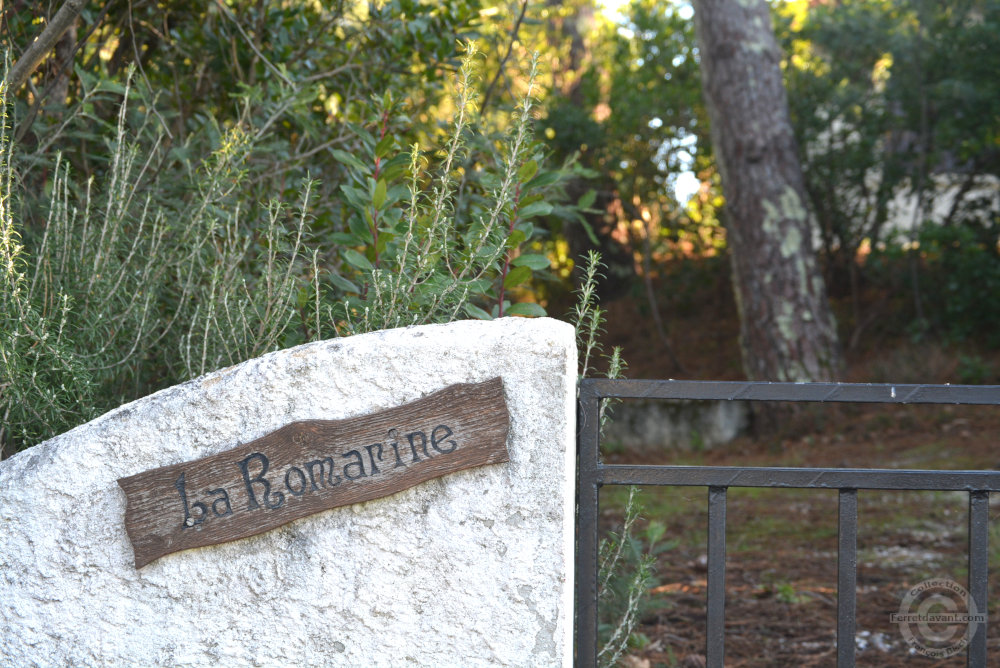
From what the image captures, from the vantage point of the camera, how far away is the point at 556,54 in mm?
11336

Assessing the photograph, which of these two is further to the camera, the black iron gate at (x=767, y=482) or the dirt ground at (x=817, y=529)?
the dirt ground at (x=817, y=529)

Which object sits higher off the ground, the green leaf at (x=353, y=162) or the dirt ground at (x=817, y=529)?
the green leaf at (x=353, y=162)

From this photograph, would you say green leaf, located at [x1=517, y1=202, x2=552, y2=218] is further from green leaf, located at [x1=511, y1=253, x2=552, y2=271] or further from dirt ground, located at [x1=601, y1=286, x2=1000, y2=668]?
dirt ground, located at [x1=601, y1=286, x2=1000, y2=668]

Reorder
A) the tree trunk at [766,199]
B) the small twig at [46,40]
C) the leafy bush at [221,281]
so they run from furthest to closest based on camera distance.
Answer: the tree trunk at [766,199]
the small twig at [46,40]
the leafy bush at [221,281]

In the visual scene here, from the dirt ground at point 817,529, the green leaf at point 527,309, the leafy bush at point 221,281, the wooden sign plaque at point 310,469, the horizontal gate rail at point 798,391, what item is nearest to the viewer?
the wooden sign plaque at point 310,469

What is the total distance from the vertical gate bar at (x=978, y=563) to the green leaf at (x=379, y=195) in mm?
1623

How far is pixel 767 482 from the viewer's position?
1998 millimetres

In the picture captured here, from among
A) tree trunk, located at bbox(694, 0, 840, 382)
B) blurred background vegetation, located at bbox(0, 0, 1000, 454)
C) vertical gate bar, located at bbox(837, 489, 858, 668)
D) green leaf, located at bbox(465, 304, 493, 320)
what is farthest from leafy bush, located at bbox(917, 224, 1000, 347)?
green leaf, located at bbox(465, 304, 493, 320)

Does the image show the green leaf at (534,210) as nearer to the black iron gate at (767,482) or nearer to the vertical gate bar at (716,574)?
the black iron gate at (767,482)

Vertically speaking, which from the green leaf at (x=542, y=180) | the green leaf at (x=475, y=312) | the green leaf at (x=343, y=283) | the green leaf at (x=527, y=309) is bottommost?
the green leaf at (x=475, y=312)

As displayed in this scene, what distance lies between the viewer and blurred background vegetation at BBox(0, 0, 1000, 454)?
229 cm

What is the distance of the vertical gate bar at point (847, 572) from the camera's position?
201 centimetres

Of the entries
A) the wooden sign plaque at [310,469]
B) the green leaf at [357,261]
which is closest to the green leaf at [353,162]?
the green leaf at [357,261]

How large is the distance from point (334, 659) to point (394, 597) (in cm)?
19
